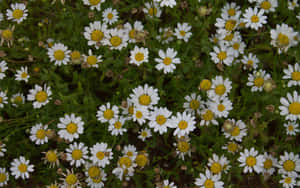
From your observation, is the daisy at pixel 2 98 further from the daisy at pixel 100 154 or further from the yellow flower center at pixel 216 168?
the yellow flower center at pixel 216 168

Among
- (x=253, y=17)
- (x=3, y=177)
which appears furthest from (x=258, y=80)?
(x=3, y=177)

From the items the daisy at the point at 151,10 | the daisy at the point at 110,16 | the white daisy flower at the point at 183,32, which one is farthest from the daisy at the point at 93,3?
the white daisy flower at the point at 183,32

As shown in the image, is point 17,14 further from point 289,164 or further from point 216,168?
point 289,164

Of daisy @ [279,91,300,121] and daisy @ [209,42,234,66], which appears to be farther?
daisy @ [209,42,234,66]

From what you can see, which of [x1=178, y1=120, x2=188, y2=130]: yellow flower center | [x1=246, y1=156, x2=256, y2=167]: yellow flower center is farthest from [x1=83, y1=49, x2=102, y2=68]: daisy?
[x1=246, y1=156, x2=256, y2=167]: yellow flower center

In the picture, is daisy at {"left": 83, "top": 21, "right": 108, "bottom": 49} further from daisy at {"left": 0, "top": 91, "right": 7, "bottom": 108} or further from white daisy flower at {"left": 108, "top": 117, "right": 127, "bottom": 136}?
daisy at {"left": 0, "top": 91, "right": 7, "bottom": 108}
